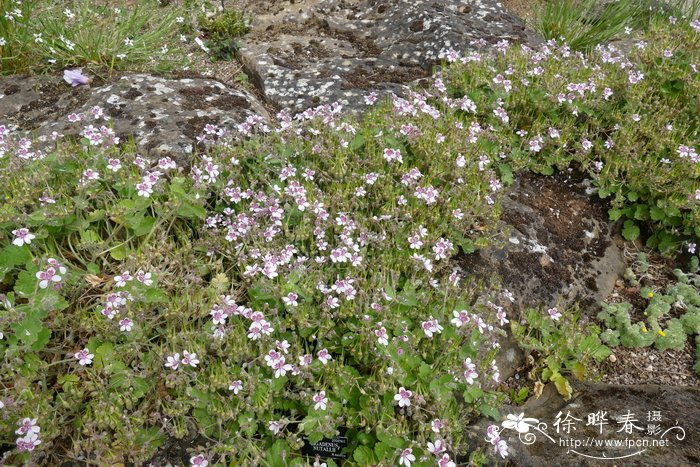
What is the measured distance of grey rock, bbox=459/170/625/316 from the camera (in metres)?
3.79

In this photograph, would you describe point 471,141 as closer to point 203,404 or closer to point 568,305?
point 568,305

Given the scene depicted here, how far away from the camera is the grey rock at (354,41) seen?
522 cm

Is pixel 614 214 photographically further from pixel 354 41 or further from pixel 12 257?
pixel 12 257

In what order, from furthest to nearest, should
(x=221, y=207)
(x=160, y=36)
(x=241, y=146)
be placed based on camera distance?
(x=160, y=36) < (x=241, y=146) < (x=221, y=207)

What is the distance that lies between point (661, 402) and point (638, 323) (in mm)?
1133

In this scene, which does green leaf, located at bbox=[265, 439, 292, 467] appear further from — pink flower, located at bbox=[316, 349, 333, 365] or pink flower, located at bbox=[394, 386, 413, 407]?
pink flower, located at bbox=[394, 386, 413, 407]

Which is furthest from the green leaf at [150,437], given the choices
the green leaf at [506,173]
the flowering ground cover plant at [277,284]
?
the green leaf at [506,173]

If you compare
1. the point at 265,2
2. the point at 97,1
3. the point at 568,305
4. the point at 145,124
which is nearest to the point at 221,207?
the point at 145,124

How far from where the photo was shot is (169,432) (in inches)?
103

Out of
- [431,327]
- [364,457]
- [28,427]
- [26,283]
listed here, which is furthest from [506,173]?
[28,427]

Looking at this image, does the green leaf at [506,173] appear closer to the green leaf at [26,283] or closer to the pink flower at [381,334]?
the pink flower at [381,334]

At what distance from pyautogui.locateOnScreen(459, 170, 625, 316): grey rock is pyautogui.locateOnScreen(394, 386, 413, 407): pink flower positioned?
1.18 m

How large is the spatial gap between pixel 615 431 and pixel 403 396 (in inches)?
45.5

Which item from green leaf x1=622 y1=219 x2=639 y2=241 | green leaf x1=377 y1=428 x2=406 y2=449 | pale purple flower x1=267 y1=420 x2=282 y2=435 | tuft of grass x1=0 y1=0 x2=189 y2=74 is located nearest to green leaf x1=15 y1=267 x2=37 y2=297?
pale purple flower x1=267 y1=420 x2=282 y2=435
